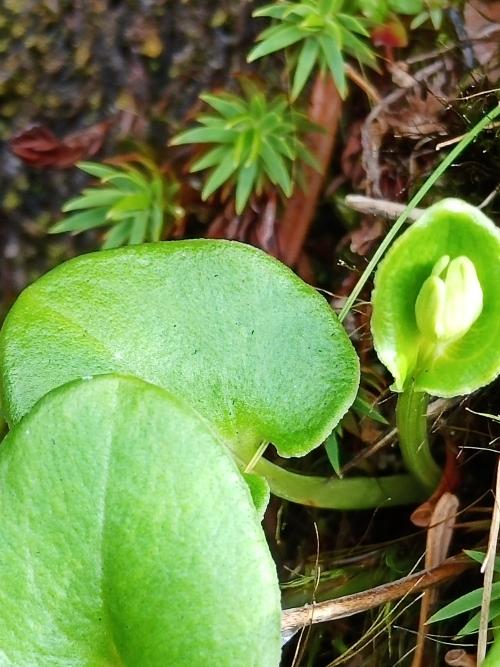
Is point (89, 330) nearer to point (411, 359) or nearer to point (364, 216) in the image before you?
point (411, 359)

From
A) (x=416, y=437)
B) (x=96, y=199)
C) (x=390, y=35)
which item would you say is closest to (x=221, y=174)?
(x=96, y=199)

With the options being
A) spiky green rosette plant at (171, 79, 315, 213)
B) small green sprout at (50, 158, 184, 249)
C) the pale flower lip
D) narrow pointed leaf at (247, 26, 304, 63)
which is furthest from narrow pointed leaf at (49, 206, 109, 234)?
the pale flower lip

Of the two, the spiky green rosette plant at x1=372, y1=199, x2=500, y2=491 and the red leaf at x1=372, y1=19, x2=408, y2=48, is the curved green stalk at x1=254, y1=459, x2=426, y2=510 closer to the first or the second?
the spiky green rosette plant at x1=372, y1=199, x2=500, y2=491

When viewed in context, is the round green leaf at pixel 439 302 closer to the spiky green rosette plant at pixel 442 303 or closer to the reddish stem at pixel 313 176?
the spiky green rosette plant at pixel 442 303

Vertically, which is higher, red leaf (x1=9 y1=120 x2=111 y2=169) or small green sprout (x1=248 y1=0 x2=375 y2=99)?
small green sprout (x1=248 y1=0 x2=375 y2=99)

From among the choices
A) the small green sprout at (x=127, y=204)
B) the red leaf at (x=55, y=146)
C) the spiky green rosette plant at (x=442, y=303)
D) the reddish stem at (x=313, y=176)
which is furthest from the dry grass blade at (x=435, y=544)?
the red leaf at (x=55, y=146)

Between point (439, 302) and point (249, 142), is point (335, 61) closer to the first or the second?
point (249, 142)
